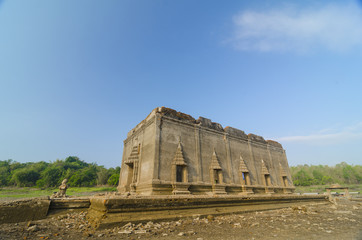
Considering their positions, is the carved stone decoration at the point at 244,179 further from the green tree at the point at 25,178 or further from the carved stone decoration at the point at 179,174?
the green tree at the point at 25,178

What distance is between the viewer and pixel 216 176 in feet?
39.0

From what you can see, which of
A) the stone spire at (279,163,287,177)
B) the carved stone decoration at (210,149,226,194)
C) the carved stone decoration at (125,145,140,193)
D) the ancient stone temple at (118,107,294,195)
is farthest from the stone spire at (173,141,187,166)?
the stone spire at (279,163,287,177)

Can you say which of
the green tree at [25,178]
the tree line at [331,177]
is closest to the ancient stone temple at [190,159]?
the green tree at [25,178]

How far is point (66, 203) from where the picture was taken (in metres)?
6.46

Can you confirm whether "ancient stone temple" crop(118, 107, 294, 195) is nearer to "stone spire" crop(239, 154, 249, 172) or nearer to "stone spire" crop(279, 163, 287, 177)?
"stone spire" crop(239, 154, 249, 172)

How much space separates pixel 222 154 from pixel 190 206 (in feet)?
21.6

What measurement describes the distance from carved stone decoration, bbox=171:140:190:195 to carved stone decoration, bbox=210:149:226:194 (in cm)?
224

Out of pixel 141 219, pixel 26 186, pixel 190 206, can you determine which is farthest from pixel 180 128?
pixel 26 186

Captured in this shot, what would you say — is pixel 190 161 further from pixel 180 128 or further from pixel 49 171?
pixel 49 171

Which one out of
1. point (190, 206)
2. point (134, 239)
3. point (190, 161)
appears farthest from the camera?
point (190, 161)

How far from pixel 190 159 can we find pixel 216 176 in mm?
2453

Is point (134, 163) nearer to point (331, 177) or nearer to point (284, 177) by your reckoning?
point (284, 177)

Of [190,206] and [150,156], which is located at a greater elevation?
[150,156]

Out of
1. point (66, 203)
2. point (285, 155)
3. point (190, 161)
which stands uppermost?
point (285, 155)
